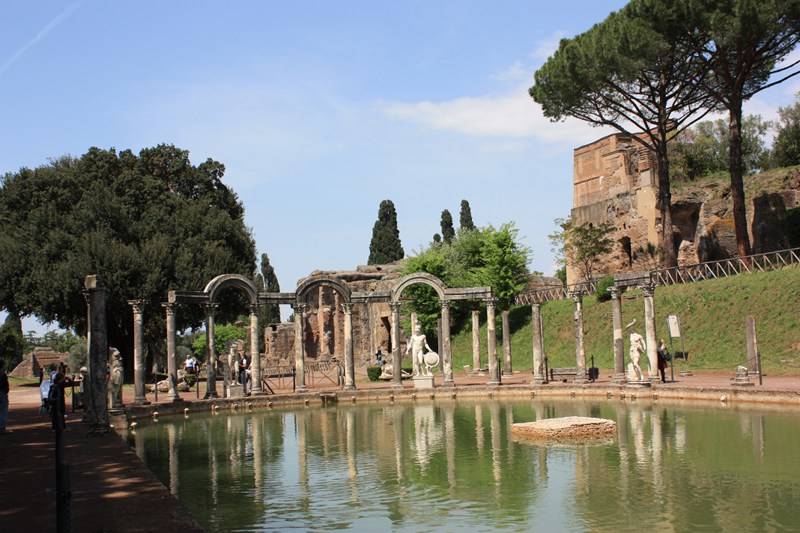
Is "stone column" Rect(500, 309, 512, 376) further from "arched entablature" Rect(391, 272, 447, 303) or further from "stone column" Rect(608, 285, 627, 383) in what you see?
"stone column" Rect(608, 285, 627, 383)

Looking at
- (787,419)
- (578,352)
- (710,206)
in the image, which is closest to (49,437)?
(787,419)

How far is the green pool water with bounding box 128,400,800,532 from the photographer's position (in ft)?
35.2

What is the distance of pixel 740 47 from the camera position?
3462 cm

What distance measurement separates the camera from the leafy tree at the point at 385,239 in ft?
230

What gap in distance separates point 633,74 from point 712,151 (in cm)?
2937

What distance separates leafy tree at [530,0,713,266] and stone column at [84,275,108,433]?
26.1m

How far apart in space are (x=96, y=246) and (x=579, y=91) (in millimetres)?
24127

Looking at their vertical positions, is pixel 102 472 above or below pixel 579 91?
below

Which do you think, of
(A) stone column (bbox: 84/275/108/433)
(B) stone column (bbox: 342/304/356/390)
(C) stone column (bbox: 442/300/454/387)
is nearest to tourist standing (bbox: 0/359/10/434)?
(A) stone column (bbox: 84/275/108/433)

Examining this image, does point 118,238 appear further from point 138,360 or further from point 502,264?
point 502,264

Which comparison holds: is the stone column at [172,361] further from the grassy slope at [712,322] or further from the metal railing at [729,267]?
the metal railing at [729,267]

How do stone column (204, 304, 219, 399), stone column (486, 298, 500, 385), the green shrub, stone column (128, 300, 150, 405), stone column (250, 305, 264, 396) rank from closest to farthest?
1. stone column (128, 300, 150, 405)
2. stone column (204, 304, 219, 399)
3. stone column (486, 298, 500, 385)
4. stone column (250, 305, 264, 396)
5. the green shrub

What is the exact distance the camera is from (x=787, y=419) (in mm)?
18500

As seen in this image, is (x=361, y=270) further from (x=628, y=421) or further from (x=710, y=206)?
(x=628, y=421)
